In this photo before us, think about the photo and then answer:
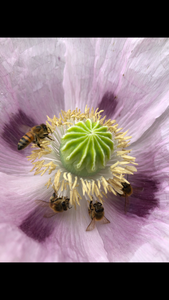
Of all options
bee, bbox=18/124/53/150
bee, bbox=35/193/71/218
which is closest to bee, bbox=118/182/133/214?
bee, bbox=35/193/71/218

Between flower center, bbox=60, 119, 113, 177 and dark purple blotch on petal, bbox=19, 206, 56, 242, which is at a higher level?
flower center, bbox=60, 119, 113, 177

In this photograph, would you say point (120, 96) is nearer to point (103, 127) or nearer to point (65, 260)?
point (103, 127)

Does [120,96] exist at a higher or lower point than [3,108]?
higher

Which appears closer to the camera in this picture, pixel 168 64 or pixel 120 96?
pixel 168 64

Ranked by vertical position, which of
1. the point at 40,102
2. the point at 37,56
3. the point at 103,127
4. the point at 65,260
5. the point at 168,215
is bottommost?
the point at 65,260

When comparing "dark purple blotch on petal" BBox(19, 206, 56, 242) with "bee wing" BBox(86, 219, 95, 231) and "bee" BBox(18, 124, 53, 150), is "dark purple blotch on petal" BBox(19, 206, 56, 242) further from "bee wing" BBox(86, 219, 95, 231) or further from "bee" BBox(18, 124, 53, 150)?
"bee" BBox(18, 124, 53, 150)

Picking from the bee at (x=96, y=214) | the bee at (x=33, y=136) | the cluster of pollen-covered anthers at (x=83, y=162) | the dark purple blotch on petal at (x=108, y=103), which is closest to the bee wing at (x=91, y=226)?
the bee at (x=96, y=214)

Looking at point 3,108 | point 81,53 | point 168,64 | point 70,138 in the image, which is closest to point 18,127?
point 3,108
